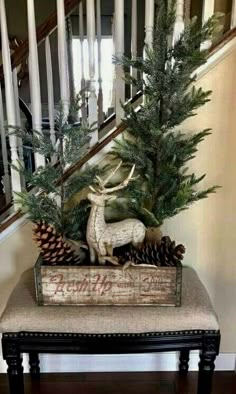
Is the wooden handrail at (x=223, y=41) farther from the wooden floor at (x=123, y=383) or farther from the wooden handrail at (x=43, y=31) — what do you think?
the wooden floor at (x=123, y=383)

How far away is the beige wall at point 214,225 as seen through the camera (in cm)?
155

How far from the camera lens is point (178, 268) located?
4.16ft

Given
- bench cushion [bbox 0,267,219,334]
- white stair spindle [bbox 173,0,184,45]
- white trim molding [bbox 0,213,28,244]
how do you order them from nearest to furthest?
bench cushion [bbox 0,267,219,334], white stair spindle [bbox 173,0,184,45], white trim molding [bbox 0,213,28,244]

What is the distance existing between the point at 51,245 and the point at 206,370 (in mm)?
631

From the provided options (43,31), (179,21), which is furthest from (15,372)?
(179,21)

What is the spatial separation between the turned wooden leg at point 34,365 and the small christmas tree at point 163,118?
0.86m

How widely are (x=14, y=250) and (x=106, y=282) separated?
0.56m

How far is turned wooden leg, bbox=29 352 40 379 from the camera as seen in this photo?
183cm

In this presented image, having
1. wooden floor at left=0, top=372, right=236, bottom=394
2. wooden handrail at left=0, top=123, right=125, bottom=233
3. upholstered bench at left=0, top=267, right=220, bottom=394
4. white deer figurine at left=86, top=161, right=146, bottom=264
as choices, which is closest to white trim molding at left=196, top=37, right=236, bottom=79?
wooden handrail at left=0, top=123, right=125, bottom=233

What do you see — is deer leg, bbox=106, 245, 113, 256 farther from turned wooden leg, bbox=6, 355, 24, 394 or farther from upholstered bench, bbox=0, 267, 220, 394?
turned wooden leg, bbox=6, 355, 24, 394

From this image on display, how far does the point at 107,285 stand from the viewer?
1288 millimetres

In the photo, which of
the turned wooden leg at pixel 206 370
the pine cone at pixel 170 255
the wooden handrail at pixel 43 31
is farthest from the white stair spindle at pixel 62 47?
the turned wooden leg at pixel 206 370

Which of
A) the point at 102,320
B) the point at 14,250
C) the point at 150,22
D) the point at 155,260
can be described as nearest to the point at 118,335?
the point at 102,320

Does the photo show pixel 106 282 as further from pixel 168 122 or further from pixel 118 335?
pixel 168 122
